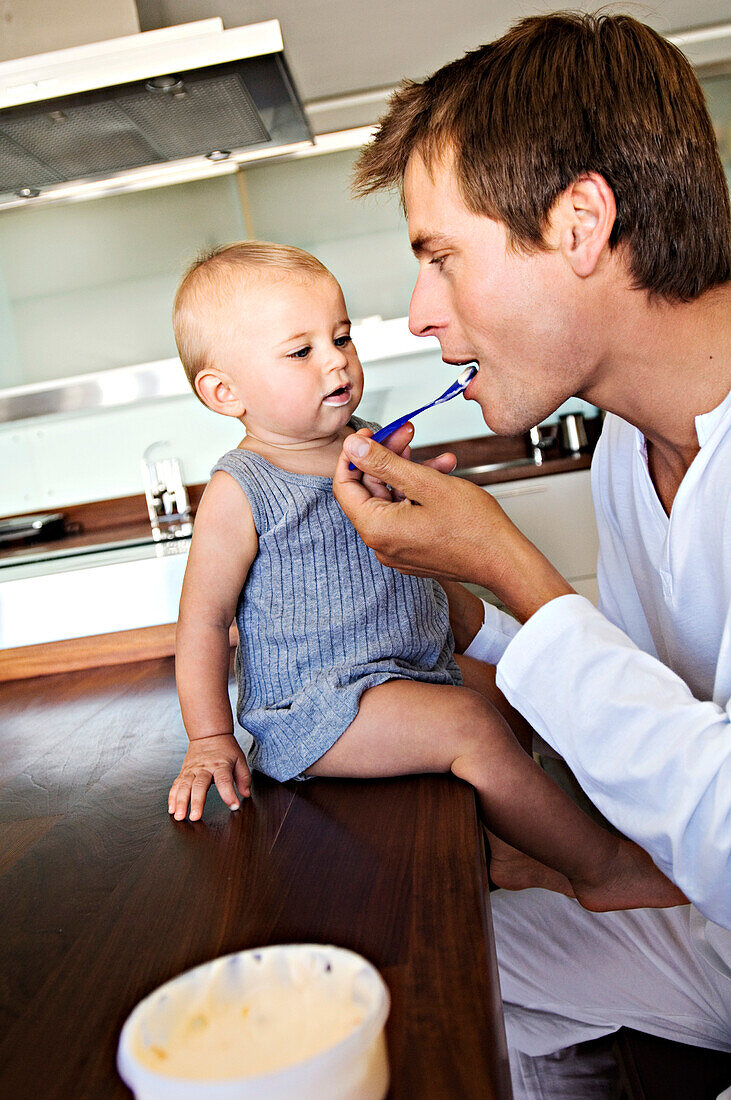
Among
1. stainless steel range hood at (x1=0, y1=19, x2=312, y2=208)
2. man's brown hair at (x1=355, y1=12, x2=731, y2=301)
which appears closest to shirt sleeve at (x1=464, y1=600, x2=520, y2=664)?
man's brown hair at (x1=355, y1=12, x2=731, y2=301)

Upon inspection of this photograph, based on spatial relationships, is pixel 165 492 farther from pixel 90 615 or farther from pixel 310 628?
pixel 310 628

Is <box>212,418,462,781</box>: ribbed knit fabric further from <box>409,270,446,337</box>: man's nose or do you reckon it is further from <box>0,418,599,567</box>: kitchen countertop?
<box>0,418,599,567</box>: kitchen countertop

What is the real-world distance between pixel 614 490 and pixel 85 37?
181 centimetres

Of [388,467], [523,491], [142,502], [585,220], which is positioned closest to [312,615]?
[388,467]

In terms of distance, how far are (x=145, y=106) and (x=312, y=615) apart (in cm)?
158

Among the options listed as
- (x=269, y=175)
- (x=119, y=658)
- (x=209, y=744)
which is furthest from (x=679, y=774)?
→ (x=269, y=175)

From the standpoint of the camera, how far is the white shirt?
0.75m

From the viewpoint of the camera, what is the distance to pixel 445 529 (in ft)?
3.13

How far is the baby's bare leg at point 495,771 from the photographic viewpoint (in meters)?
0.93

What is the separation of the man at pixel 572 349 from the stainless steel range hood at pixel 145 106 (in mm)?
1017

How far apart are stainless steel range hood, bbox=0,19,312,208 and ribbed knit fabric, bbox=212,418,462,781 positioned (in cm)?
124

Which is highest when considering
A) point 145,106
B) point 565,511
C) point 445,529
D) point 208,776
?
point 145,106

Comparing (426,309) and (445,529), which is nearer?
(445,529)

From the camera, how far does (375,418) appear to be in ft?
11.3
